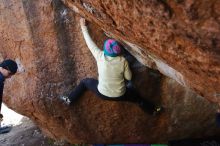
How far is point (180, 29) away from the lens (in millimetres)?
3420

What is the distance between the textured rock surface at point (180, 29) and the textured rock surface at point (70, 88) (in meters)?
2.32

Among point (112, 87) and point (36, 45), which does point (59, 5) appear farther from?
point (112, 87)

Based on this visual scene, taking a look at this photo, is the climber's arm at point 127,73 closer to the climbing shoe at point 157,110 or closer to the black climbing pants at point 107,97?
the black climbing pants at point 107,97

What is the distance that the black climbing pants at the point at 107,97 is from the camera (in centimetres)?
681

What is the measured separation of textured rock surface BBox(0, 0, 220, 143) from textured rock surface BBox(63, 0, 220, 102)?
2.32 m

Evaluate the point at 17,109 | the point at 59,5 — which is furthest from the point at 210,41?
the point at 17,109

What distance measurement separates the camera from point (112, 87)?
6512mm

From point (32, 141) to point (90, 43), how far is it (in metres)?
3.57

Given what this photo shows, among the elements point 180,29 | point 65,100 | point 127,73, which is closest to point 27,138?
point 65,100

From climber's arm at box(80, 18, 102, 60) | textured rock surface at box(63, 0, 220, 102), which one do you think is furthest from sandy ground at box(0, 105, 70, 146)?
textured rock surface at box(63, 0, 220, 102)

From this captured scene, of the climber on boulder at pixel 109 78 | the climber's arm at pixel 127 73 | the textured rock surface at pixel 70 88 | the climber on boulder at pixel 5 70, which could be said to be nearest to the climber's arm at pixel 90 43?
the climber on boulder at pixel 109 78

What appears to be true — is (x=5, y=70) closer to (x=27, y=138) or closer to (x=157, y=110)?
(x=157, y=110)

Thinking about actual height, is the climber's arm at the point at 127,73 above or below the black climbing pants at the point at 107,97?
above

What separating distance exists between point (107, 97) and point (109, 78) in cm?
46
